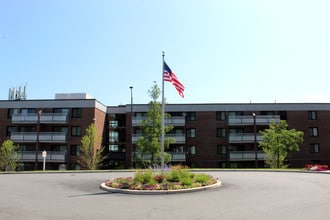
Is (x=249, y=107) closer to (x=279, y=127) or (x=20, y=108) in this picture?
(x=279, y=127)

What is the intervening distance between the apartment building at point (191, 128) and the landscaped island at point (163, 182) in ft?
94.0

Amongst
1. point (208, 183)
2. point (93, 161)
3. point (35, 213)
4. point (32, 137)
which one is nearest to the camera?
point (35, 213)

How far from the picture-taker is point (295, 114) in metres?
48.3

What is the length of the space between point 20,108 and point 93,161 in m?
16.3

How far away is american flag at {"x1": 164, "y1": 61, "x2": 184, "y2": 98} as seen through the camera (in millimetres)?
19981

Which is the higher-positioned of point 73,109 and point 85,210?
point 73,109

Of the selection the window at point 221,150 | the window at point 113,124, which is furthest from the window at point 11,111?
the window at point 221,150

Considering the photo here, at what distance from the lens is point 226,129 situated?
1913 inches

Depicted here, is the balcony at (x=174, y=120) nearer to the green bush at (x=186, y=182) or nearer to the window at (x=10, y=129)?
the window at (x=10, y=129)

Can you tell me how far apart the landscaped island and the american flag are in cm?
490

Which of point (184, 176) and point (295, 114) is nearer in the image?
point (184, 176)

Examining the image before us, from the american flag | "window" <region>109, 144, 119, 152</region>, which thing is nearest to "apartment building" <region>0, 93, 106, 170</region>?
"window" <region>109, 144, 119, 152</region>

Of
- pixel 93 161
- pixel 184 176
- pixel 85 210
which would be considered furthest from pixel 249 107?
pixel 85 210

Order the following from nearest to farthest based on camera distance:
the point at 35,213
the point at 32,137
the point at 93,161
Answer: the point at 35,213, the point at 93,161, the point at 32,137
